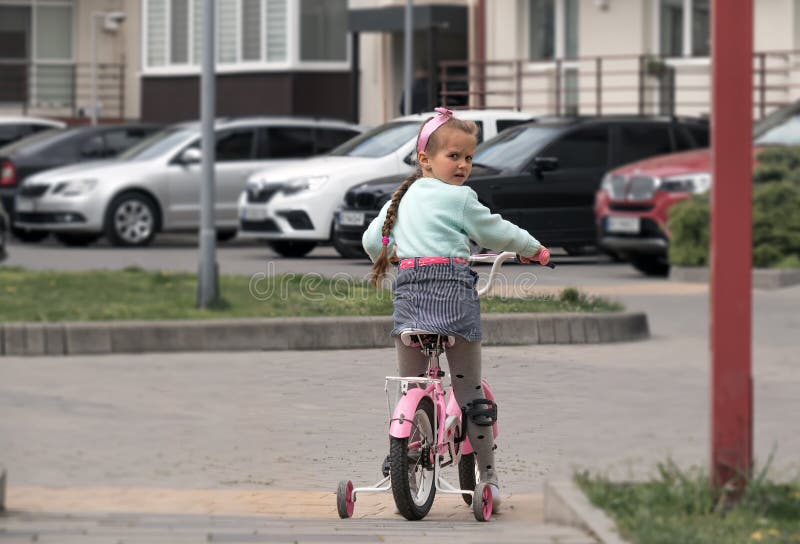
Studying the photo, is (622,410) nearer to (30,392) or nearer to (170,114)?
(30,392)

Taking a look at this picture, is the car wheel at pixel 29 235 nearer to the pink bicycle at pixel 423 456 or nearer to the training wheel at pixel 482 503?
the pink bicycle at pixel 423 456

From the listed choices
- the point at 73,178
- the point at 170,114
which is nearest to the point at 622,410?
the point at 73,178

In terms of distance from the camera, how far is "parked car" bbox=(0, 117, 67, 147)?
26.4m

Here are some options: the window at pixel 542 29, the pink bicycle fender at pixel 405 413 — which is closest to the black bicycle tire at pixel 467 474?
the pink bicycle fender at pixel 405 413

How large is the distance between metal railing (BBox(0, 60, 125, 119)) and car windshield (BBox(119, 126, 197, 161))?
18559 mm

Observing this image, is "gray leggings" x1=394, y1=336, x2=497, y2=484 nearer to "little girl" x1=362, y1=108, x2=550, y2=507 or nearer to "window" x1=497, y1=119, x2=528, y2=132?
"little girl" x1=362, y1=108, x2=550, y2=507

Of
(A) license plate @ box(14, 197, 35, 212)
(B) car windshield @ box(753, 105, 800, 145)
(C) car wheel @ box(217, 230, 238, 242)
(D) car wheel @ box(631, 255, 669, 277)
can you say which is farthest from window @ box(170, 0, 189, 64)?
(D) car wheel @ box(631, 255, 669, 277)

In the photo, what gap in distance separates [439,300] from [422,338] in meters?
0.20

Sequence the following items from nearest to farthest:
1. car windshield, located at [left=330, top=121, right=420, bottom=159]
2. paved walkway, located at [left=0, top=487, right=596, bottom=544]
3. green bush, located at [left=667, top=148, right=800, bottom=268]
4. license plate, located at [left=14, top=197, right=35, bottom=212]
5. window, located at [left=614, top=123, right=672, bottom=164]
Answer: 1. car windshield, located at [left=330, top=121, right=420, bottom=159]
2. paved walkway, located at [left=0, top=487, right=596, bottom=544]
3. window, located at [left=614, top=123, right=672, bottom=164]
4. green bush, located at [left=667, top=148, right=800, bottom=268]
5. license plate, located at [left=14, top=197, right=35, bottom=212]

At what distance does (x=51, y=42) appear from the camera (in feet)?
139

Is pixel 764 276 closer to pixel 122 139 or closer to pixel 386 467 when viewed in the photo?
pixel 122 139

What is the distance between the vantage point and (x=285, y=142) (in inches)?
576

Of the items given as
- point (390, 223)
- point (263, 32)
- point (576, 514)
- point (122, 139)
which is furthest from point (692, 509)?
point (263, 32)

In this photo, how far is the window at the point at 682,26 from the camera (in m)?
→ 26.3
